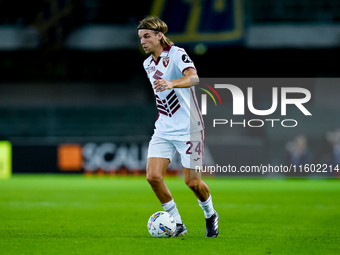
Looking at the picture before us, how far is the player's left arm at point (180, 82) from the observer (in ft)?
21.8

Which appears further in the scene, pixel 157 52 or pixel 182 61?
pixel 157 52

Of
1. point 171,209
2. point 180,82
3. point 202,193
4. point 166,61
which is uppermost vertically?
point 166,61

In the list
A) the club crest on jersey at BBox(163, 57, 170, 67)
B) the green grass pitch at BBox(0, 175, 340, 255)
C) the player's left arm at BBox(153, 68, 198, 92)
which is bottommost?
the green grass pitch at BBox(0, 175, 340, 255)

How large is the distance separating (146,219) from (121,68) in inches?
848

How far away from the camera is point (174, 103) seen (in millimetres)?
Answer: 7371

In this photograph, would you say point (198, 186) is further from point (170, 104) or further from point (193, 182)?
point (170, 104)

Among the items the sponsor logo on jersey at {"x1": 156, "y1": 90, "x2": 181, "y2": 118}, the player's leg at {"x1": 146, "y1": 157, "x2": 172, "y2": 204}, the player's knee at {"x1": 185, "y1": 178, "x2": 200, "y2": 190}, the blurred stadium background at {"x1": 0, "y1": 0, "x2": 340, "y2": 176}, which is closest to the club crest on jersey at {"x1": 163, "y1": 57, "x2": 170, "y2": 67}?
the sponsor logo on jersey at {"x1": 156, "y1": 90, "x2": 181, "y2": 118}

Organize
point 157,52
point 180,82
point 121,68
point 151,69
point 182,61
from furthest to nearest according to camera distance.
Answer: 1. point 121,68
2. point 151,69
3. point 157,52
4. point 182,61
5. point 180,82

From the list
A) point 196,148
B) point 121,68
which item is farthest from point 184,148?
point 121,68

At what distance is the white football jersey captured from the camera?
24.1 feet

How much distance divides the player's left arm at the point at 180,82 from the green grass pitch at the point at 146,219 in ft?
5.02

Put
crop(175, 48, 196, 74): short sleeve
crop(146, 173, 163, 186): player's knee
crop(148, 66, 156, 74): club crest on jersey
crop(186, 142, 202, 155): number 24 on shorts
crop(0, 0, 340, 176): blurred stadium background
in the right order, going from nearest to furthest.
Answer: crop(175, 48, 196, 74): short sleeve → crop(146, 173, 163, 186): player's knee → crop(186, 142, 202, 155): number 24 on shorts → crop(148, 66, 156, 74): club crest on jersey → crop(0, 0, 340, 176): blurred stadium background

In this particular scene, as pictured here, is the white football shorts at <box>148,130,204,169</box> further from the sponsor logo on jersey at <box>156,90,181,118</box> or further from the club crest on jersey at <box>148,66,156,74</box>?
the club crest on jersey at <box>148,66,156,74</box>

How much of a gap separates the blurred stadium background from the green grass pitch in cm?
472
